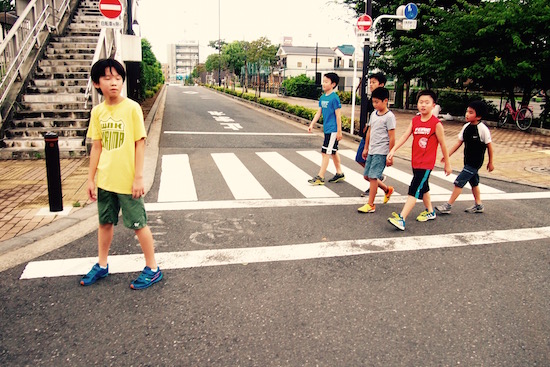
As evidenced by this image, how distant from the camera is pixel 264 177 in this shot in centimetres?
785

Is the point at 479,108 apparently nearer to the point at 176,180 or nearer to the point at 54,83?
the point at 176,180

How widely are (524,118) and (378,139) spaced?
12.1m

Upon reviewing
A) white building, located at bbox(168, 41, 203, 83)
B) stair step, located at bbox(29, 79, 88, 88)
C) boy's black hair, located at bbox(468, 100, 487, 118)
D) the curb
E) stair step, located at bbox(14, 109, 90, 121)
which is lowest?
the curb

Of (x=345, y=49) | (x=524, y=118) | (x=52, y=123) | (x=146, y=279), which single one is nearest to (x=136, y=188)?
(x=146, y=279)

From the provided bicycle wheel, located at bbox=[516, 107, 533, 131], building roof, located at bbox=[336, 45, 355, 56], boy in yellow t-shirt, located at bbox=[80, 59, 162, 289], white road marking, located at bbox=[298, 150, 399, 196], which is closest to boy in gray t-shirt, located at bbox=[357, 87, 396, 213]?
white road marking, located at bbox=[298, 150, 399, 196]

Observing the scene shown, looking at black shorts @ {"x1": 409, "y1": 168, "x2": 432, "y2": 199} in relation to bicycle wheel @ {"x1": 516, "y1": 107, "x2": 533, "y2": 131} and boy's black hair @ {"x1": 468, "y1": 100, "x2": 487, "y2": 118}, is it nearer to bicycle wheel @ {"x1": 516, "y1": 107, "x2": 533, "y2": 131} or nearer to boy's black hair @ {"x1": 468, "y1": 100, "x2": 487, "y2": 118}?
boy's black hair @ {"x1": 468, "y1": 100, "x2": 487, "y2": 118}

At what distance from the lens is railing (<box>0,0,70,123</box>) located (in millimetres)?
9914

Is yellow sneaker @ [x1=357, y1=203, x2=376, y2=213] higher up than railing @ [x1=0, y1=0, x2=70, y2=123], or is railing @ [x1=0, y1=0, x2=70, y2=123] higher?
railing @ [x1=0, y1=0, x2=70, y2=123]

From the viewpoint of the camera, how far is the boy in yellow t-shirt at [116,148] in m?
3.26

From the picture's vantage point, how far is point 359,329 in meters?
3.00

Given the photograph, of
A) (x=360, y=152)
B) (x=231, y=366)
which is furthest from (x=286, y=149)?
(x=231, y=366)

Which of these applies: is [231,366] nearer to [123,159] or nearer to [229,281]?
[229,281]

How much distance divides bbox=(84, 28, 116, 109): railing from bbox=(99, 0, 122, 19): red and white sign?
1464 millimetres

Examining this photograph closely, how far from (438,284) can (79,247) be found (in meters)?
3.50
